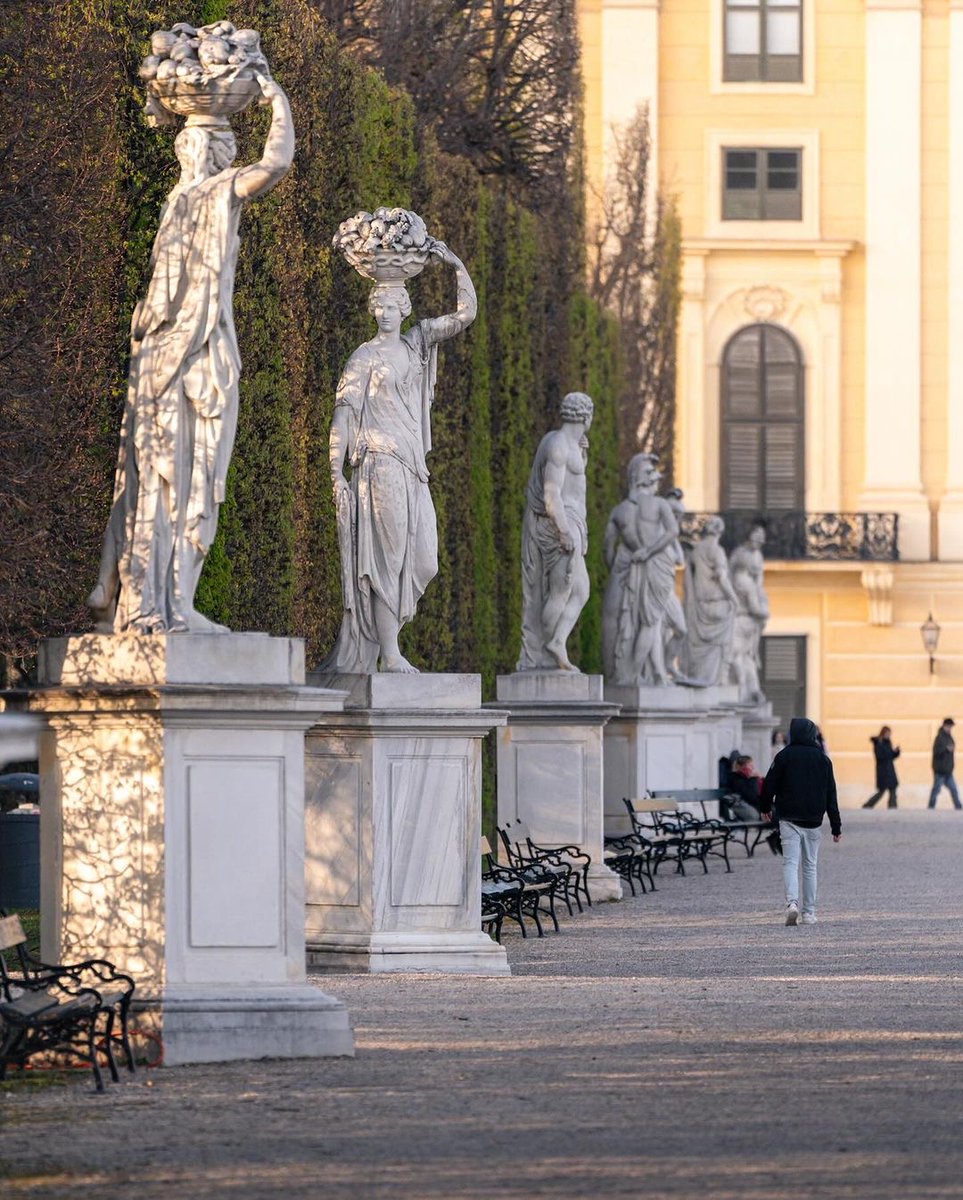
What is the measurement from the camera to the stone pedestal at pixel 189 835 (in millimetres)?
10664

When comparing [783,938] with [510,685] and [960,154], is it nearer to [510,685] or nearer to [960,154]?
[510,685]

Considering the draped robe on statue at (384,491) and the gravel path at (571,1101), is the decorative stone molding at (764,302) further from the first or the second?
the draped robe on statue at (384,491)

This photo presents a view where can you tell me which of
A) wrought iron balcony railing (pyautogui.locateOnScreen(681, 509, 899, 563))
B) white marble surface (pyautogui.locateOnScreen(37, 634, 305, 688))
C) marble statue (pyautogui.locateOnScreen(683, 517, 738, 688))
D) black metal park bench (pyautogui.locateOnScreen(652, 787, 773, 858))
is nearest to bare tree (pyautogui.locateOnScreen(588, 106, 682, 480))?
marble statue (pyautogui.locateOnScreen(683, 517, 738, 688))

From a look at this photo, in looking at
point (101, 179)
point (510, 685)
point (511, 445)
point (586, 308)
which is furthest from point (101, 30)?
point (586, 308)

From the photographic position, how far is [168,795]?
10.7m

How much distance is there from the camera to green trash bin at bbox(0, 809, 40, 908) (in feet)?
60.8

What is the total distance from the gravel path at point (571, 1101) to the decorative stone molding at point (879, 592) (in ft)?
109

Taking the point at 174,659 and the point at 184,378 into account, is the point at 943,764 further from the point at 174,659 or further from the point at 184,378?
the point at 174,659

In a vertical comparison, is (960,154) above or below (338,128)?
above

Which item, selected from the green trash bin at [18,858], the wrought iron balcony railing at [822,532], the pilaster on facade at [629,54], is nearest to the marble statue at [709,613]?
the wrought iron balcony railing at [822,532]

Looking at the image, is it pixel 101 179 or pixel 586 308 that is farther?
pixel 586 308

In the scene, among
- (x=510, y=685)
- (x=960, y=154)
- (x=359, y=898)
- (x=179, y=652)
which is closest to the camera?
(x=179, y=652)

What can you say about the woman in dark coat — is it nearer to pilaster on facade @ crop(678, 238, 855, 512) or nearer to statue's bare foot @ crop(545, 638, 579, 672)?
pilaster on facade @ crop(678, 238, 855, 512)

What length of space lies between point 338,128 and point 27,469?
6050mm
